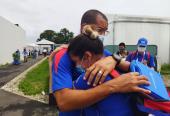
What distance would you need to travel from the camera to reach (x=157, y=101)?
72.6 inches

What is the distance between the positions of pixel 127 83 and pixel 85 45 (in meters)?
0.31

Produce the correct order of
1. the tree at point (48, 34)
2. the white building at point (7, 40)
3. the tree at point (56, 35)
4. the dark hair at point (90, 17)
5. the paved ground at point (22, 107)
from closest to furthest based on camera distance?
1. the dark hair at point (90, 17)
2. the paved ground at point (22, 107)
3. the white building at point (7, 40)
4. the tree at point (56, 35)
5. the tree at point (48, 34)

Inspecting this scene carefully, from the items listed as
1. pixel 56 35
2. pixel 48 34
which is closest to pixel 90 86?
pixel 56 35

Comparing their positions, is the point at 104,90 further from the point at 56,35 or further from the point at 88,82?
the point at 56,35

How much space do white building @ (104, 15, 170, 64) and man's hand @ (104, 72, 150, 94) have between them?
→ 1353 centimetres

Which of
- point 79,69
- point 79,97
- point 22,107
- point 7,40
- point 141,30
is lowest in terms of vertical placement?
point 22,107

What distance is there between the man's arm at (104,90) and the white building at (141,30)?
1353 centimetres

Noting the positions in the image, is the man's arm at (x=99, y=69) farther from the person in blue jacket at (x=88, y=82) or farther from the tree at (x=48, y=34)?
the tree at (x=48, y=34)

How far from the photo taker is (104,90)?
185cm

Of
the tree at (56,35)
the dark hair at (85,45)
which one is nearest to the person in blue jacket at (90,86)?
the dark hair at (85,45)

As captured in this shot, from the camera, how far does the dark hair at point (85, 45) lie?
1.91 m

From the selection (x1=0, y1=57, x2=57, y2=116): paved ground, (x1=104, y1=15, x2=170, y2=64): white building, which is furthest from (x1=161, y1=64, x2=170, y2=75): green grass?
(x1=0, y1=57, x2=57, y2=116): paved ground

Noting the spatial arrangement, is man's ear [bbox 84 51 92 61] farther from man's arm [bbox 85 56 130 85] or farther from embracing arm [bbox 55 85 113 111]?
embracing arm [bbox 55 85 113 111]

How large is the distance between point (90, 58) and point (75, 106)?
0.92 ft
